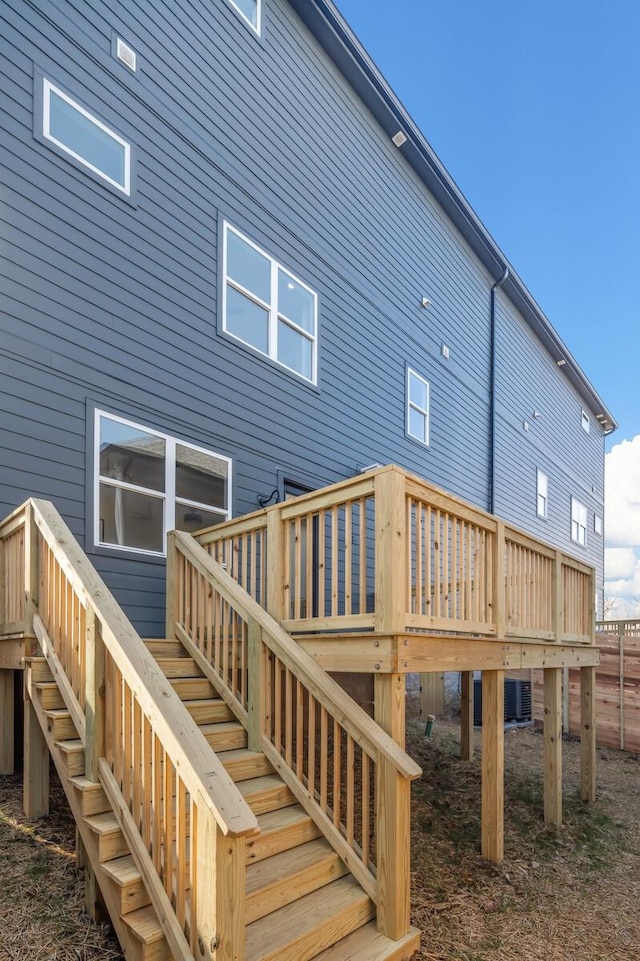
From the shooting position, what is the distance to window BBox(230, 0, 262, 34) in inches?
284

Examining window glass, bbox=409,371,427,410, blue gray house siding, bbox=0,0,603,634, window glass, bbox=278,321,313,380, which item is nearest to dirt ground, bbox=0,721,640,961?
blue gray house siding, bbox=0,0,603,634

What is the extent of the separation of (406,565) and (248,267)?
4.67 m

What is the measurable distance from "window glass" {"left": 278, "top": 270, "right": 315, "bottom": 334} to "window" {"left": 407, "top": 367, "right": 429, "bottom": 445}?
103 inches

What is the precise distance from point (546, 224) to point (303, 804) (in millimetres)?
28053

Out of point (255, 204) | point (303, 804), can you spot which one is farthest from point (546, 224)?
point (303, 804)

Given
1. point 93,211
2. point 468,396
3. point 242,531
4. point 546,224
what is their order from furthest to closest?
point 546,224 < point 468,396 < point 93,211 < point 242,531

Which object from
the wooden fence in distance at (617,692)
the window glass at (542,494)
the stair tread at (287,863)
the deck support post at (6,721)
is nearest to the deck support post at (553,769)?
the stair tread at (287,863)

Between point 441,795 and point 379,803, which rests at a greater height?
point 379,803

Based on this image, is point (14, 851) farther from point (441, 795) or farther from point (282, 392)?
point (282, 392)

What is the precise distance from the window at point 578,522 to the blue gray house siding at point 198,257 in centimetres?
813

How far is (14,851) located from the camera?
143 inches

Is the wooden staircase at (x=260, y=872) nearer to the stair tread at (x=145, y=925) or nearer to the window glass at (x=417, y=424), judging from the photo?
the stair tread at (x=145, y=925)

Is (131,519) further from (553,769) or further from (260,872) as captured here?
(553,769)

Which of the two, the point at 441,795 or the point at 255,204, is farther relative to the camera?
the point at 255,204
